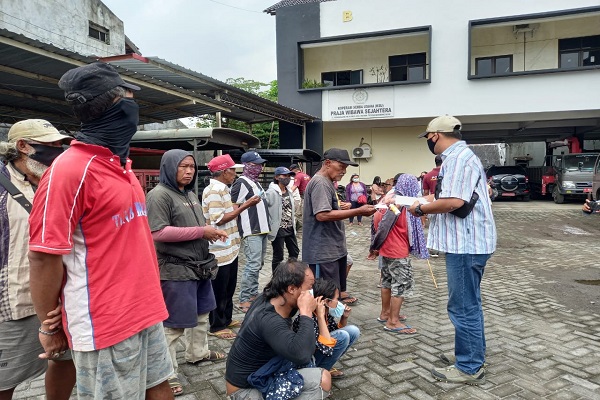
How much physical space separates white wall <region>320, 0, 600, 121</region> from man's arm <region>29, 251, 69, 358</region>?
52.2 feet

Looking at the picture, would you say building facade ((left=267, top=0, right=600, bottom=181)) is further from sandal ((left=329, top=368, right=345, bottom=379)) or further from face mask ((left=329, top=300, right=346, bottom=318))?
face mask ((left=329, top=300, right=346, bottom=318))

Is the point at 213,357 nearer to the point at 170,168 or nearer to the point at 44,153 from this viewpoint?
the point at 170,168

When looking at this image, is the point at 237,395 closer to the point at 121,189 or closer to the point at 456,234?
the point at 121,189

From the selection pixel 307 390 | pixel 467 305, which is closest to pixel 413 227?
pixel 467 305

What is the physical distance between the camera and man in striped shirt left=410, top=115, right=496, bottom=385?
3096mm

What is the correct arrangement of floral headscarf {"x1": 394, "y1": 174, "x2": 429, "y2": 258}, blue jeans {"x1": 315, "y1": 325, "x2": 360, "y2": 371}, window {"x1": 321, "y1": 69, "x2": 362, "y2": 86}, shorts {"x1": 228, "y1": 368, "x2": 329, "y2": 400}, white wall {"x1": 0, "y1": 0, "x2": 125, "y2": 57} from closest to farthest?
shorts {"x1": 228, "y1": 368, "x2": 329, "y2": 400}, blue jeans {"x1": 315, "y1": 325, "x2": 360, "y2": 371}, floral headscarf {"x1": 394, "y1": 174, "x2": 429, "y2": 258}, white wall {"x1": 0, "y1": 0, "x2": 125, "y2": 57}, window {"x1": 321, "y1": 69, "x2": 362, "y2": 86}

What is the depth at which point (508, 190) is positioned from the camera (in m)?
19.9

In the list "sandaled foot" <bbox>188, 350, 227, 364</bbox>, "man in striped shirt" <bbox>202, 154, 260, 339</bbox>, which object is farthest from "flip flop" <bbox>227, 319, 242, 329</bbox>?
"sandaled foot" <bbox>188, 350, 227, 364</bbox>

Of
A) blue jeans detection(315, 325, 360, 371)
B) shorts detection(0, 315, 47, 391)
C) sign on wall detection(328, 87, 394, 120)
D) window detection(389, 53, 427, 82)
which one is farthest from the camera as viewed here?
window detection(389, 53, 427, 82)

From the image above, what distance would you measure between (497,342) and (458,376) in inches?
40.4

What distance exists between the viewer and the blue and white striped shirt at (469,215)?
3078 millimetres

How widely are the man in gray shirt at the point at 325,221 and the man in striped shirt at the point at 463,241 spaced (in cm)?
86

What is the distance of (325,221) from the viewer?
3.95 meters

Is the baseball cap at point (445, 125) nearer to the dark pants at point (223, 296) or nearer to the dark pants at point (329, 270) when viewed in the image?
the dark pants at point (329, 270)
